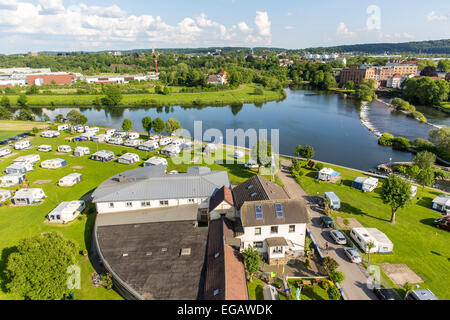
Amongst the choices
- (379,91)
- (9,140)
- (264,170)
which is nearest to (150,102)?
(9,140)

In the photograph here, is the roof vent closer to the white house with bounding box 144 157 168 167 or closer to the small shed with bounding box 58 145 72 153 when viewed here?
the white house with bounding box 144 157 168 167

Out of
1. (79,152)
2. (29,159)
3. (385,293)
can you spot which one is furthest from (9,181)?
(385,293)

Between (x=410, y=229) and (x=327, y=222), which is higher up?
(x=327, y=222)

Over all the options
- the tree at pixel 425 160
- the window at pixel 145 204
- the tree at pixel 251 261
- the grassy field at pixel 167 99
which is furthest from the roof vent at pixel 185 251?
the grassy field at pixel 167 99

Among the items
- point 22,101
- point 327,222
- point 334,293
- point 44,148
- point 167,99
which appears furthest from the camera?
point 167,99

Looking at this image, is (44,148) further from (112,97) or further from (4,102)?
(4,102)

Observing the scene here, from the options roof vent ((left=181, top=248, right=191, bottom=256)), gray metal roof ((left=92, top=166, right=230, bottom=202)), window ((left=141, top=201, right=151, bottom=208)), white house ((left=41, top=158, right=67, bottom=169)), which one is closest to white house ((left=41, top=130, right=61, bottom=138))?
white house ((left=41, top=158, right=67, bottom=169))

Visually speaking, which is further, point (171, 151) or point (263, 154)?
point (171, 151)
